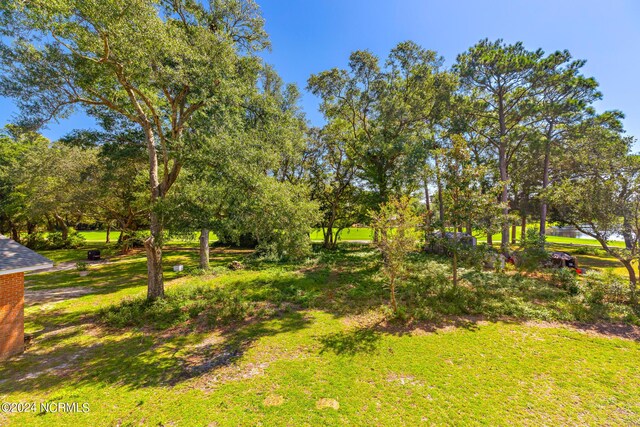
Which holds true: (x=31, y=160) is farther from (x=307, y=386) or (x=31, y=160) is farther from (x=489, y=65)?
(x=489, y=65)

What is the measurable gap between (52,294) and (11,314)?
6908 millimetres

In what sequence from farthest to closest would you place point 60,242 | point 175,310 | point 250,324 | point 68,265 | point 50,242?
point 60,242 < point 50,242 < point 68,265 < point 175,310 < point 250,324

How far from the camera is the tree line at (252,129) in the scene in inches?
298

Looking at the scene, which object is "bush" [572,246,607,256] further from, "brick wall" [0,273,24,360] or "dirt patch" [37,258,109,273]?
"dirt patch" [37,258,109,273]

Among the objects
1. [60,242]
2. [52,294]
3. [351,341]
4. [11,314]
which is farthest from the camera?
[60,242]

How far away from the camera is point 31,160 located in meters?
19.2

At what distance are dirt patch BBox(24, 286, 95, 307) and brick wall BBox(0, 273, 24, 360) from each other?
5163 mm

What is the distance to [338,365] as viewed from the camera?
20.9ft

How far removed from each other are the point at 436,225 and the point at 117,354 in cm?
1198

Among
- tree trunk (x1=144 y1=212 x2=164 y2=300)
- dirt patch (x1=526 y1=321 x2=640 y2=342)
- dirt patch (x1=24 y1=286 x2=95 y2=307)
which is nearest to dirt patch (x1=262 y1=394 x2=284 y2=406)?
tree trunk (x1=144 y1=212 x2=164 y2=300)

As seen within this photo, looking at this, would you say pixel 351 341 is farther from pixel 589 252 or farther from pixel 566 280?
pixel 589 252

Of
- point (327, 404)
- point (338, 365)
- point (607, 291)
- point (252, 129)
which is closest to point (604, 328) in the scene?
point (607, 291)

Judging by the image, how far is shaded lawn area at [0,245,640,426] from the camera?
15.8 ft

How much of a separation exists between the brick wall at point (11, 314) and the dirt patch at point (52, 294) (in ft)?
16.9
